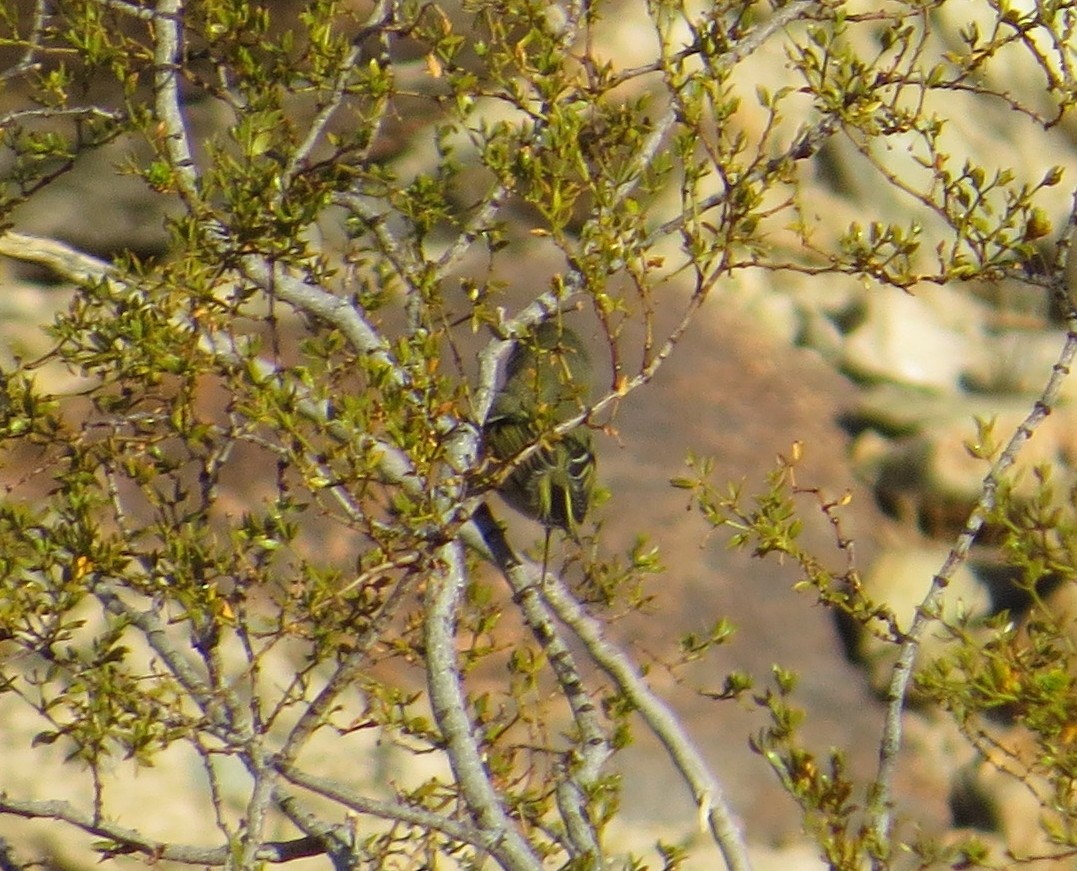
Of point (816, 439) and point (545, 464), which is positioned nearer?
point (545, 464)

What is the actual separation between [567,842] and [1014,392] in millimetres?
6049

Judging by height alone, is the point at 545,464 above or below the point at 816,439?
below

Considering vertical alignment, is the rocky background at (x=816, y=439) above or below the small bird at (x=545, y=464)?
above

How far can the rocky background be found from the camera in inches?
292

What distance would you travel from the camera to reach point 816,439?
851cm

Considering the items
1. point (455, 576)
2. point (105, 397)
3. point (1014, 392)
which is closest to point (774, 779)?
point (1014, 392)

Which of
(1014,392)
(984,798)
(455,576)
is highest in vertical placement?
(1014,392)

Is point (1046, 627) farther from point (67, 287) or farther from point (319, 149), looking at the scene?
point (67, 287)

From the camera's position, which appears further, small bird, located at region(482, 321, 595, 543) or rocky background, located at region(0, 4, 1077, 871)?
rocky background, located at region(0, 4, 1077, 871)

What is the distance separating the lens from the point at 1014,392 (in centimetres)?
855

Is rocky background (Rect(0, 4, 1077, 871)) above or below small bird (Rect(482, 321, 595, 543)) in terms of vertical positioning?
above

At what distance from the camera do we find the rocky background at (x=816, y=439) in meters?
7.41

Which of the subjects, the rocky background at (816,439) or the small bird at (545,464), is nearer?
the small bird at (545,464)

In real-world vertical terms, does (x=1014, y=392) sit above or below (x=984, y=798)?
above
